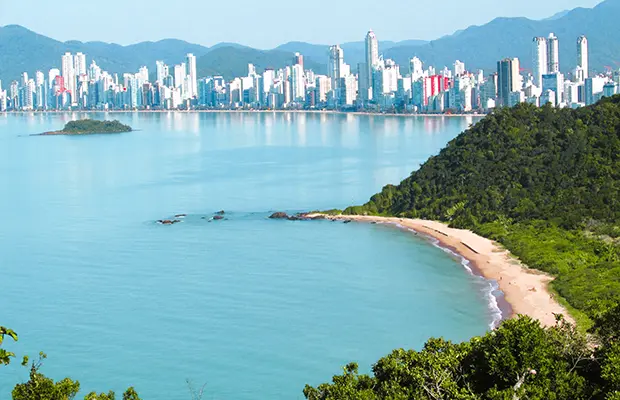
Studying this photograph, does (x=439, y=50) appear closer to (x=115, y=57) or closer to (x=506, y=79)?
(x=115, y=57)

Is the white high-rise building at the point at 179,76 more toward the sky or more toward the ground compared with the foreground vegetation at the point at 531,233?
more toward the sky

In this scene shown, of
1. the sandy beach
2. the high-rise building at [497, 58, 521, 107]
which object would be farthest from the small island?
the sandy beach

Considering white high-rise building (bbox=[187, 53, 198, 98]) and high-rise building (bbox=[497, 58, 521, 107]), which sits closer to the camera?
high-rise building (bbox=[497, 58, 521, 107])

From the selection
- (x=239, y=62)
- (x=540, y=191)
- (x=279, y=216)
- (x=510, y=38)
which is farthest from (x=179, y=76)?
(x=540, y=191)

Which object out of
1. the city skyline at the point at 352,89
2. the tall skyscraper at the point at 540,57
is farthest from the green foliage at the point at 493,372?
the tall skyscraper at the point at 540,57

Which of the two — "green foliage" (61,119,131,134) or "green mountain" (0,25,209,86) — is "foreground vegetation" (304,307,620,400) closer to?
"green foliage" (61,119,131,134)

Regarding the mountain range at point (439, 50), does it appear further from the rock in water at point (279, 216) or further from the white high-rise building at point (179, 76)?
the rock in water at point (279, 216)

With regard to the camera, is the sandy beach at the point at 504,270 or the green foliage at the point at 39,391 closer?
the green foliage at the point at 39,391
